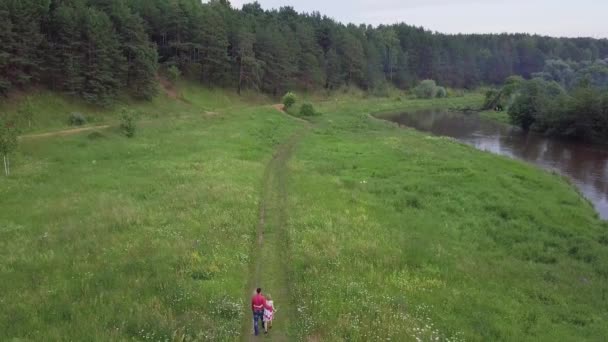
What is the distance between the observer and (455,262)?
72.0 ft

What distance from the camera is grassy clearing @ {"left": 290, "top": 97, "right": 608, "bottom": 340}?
53.8 ft

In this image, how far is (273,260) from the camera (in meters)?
21.4

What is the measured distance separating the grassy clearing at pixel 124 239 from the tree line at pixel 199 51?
1977 centimetres

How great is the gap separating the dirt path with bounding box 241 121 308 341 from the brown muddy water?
24450 millimetres

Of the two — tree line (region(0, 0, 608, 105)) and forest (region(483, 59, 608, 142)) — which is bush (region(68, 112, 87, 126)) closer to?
tree line (region(0, 0, 608, 105))

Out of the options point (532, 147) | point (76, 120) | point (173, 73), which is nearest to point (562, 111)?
point (532, 147)

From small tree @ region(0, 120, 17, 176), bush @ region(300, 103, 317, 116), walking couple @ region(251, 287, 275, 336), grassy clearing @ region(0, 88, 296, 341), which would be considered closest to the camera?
grassy clearing @ region(0, 88, 296, 341)

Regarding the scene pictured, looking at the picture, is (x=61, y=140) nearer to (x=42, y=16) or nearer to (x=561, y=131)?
(x=42, y=16)

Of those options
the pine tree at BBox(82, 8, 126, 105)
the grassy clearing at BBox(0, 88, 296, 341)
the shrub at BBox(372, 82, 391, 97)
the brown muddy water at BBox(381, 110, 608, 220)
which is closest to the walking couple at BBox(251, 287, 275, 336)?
the grassy clearing at BBox(0, 88, 296, 341)

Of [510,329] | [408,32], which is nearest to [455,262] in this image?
[510,329]

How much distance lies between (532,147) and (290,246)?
2287 inches

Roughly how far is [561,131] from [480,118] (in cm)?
2879

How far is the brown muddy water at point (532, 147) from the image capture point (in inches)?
1866

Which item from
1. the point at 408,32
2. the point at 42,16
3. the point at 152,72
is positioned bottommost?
the point at 152,72
